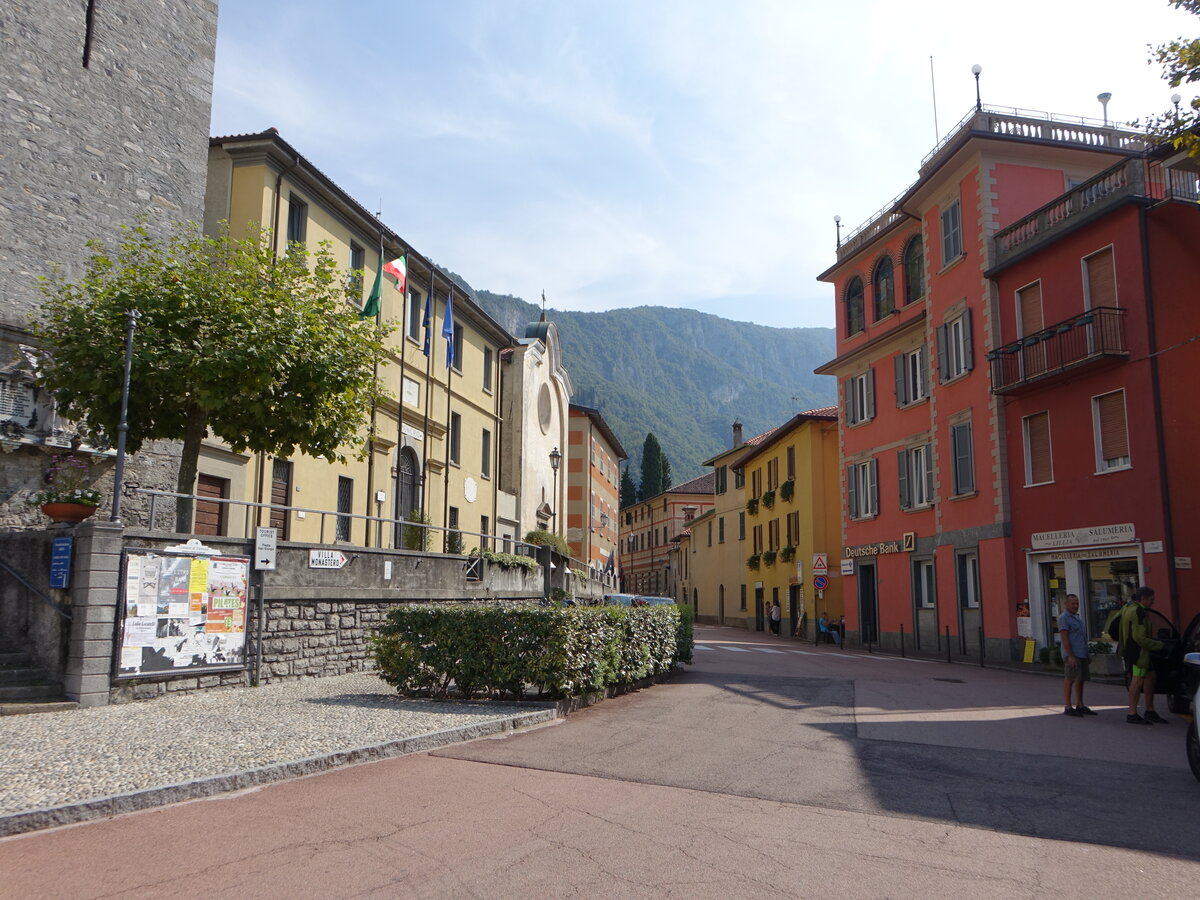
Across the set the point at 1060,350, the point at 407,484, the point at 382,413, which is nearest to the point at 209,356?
the point at 382,413

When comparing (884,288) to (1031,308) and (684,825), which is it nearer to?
(1031,308)

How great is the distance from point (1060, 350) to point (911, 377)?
29.0 ft

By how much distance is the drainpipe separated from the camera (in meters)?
18.2

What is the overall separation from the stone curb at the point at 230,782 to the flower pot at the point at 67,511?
6.17m

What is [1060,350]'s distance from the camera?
2120 cm

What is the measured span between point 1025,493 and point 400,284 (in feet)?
55.3

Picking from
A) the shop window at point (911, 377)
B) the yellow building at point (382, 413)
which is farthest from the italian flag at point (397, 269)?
the shop window at point (911, 377)

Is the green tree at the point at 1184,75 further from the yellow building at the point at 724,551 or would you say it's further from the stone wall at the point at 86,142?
the yellow building at the point at 724,551

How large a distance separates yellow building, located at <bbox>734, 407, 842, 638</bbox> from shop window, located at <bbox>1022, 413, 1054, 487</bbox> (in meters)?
13.8

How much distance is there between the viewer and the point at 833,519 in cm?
4053

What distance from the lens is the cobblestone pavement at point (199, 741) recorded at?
6.62 meters

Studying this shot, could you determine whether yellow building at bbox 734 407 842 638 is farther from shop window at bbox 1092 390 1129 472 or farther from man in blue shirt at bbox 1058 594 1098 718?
man in blue shirt at bbox 1058 594 1098 718

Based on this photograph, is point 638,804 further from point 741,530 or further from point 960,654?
point 741,530

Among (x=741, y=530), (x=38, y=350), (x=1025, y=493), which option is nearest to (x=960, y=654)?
(x=1025, y=493)
